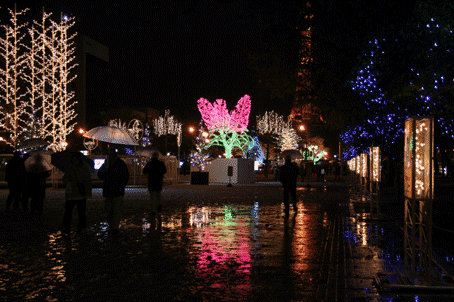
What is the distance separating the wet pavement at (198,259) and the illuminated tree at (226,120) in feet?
104

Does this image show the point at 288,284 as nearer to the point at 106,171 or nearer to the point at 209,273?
the point at 209,273

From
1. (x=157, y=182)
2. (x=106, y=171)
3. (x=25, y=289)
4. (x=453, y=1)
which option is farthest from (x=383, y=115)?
(x=25, y=289)

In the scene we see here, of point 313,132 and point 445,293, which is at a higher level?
point 313,132

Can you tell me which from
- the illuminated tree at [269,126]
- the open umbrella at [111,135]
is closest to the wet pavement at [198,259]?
the open umbrella at [111,135]

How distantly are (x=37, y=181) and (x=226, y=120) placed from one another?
32.0 metres

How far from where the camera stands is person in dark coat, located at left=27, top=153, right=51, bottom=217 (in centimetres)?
1639

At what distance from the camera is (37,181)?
1672 cm

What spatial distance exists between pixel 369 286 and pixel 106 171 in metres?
6.87


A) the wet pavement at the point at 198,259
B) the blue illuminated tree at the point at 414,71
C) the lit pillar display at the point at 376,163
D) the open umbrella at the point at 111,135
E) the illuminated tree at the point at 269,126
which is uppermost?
the illuminated tree at the point at 269,126

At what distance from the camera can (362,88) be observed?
21.1 meters

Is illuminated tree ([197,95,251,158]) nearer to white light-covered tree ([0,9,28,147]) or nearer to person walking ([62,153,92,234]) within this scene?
white light-covered tree ([0,9,28,147])

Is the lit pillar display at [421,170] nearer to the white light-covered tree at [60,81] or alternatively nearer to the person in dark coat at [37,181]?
the person in dark coat at [37,181]

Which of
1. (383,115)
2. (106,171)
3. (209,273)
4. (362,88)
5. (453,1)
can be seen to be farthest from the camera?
(383,115)

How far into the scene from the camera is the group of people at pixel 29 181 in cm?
1647
